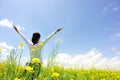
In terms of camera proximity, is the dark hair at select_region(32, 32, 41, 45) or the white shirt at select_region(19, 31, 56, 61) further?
the dark hair at select_region(32, 32, 41, 45)

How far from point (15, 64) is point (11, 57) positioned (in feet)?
0.42

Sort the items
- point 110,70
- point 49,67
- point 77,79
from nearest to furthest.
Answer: point 49,67, point 77,79, point 110,70

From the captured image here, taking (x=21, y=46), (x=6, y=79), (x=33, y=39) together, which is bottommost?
(x=6, y=79)

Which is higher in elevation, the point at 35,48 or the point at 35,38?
the point at 35,38

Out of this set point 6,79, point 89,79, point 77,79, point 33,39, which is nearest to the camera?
point 6,79

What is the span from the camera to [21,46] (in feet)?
15.4

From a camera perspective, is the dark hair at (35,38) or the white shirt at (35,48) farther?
the dark hair at (35,38)

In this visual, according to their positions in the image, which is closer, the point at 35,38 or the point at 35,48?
the point at 35,48

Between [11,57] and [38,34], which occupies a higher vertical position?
[38,34]

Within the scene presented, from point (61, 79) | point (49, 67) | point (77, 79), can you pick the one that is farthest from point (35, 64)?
point (77, 79)

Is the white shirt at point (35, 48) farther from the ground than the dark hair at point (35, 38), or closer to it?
closer to it

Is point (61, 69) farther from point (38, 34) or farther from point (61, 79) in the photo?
point (38, 34)

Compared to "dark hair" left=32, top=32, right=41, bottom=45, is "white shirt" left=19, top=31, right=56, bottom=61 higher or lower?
lower

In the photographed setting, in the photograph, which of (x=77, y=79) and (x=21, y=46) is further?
(x=77, y=79)
